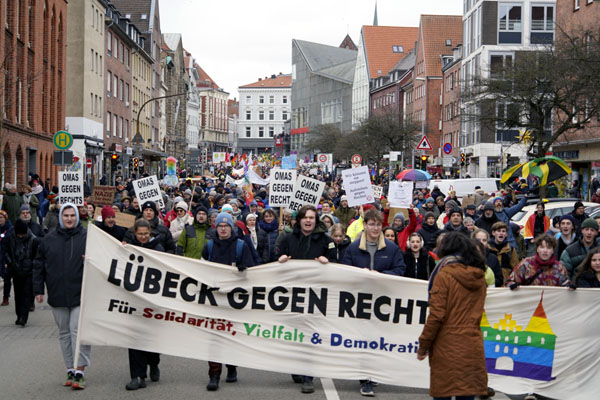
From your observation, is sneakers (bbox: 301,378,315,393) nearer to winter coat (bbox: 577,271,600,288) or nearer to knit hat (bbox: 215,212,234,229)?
knit hat (bbox: 215,212,234,229)

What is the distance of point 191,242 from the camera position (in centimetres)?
1188

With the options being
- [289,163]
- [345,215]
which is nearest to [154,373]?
[345,215]

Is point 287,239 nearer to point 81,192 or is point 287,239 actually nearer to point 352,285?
point 352,285

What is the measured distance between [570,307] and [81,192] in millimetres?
11323

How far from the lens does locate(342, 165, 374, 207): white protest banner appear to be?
17.0 metres

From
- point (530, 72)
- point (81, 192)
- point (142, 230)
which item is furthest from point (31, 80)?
point (142, 230)

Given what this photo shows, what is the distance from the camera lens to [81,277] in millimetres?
9047

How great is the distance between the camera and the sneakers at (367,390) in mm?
8641

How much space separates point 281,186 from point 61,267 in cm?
921

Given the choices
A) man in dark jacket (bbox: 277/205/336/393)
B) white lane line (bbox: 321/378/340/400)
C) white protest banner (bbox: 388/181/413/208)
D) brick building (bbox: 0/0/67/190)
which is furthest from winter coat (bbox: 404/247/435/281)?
brick building (bbox: 0/0/67/190)

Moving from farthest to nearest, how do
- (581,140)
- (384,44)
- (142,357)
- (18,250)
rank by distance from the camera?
1. (384,44)
2. (581,140)
3. (18,250)
4. (142,357)

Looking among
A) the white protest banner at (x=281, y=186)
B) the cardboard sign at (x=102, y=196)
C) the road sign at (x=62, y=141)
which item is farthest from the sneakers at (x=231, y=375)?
the road sign at (x=62, y=141)

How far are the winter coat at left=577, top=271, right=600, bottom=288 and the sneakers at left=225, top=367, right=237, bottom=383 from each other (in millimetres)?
3506

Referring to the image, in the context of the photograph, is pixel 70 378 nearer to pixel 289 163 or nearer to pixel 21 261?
pixel 21 261
